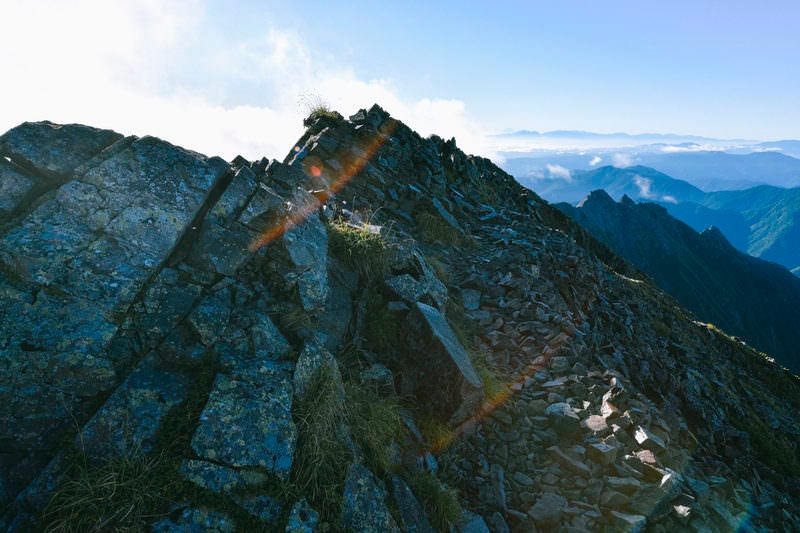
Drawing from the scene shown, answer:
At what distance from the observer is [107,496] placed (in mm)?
4277

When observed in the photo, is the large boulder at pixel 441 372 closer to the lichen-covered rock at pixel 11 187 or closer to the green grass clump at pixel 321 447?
the green grass clump at pixel 321 447

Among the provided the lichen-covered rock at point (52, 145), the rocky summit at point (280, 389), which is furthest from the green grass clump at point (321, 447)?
the lichen-covered rock at point (52, 145)

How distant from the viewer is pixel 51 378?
5.07 m

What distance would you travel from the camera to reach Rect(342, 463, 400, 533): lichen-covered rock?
5141 mm

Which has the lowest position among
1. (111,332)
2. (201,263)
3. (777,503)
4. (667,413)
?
(777,503)

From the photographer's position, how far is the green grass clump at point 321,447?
16.7 ft

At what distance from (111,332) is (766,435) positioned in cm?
1804

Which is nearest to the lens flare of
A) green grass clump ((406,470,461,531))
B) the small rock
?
green grass clump ((406,470,461,531))

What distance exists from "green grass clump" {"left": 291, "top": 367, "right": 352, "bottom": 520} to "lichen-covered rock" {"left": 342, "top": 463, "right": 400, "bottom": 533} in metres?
0.13

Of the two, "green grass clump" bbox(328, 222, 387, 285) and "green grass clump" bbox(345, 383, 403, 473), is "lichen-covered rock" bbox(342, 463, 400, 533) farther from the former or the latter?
"green grass clump" bbox(328, 222, 387, 285)

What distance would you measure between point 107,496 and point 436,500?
177 inches

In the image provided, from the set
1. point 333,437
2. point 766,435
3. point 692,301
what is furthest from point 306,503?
point 692,301

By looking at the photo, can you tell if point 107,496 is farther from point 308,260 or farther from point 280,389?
point 308,260

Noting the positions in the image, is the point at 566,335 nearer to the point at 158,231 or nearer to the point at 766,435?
the point at 766,435
